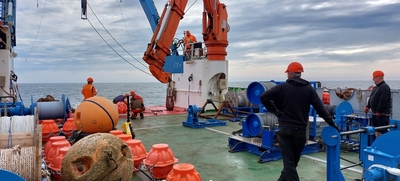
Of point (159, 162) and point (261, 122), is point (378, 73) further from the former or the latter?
point (159, 162)

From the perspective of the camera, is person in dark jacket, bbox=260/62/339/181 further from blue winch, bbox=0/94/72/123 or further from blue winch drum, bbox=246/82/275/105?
blue winch, bbox=0/94/72/123

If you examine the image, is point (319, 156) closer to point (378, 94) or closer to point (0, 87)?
point (378, 94)

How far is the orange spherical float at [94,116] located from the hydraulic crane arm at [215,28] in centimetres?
788

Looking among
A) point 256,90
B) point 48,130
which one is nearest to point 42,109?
point 48,130

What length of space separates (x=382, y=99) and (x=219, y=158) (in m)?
3.68

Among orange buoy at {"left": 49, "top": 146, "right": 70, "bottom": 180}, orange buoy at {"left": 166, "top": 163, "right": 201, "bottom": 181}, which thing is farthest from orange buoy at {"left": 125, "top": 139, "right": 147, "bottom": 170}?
orange buoy at {"left": 166, "top": 163, "right": 201, "bottom": 181}

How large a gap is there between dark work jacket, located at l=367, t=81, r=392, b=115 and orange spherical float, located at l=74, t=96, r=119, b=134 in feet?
19.2

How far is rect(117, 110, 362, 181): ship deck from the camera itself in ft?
18.1

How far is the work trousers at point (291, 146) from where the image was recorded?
404 cm

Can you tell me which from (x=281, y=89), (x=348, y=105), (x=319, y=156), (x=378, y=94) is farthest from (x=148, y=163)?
(x=348, y=105)

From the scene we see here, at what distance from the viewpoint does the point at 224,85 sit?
48.5 feet

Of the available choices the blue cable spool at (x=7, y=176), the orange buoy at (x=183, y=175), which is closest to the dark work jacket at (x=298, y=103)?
the orange buoy at (x=183, y=175)

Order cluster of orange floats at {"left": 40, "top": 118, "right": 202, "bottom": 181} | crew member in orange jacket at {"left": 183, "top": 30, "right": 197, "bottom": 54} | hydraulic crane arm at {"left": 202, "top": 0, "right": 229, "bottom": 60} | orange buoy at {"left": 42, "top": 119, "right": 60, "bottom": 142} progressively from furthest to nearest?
crew member in orange jacket at {"left": 183, "top": 30, "right": 197, "bottom": 54} → hydraulic crane arm at {"left": 202, "top": 0, "right": 229, "bottom": 60} → orange buoy at {"left": 42, "top": 119, "right": 60, "bottom": 142} → cluster of orange floats at {"left": 40, "top": 118, "right": 202, "bottom": 181}

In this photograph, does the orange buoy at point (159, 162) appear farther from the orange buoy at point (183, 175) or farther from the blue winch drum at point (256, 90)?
the blue winch drum at point (256, 90)
